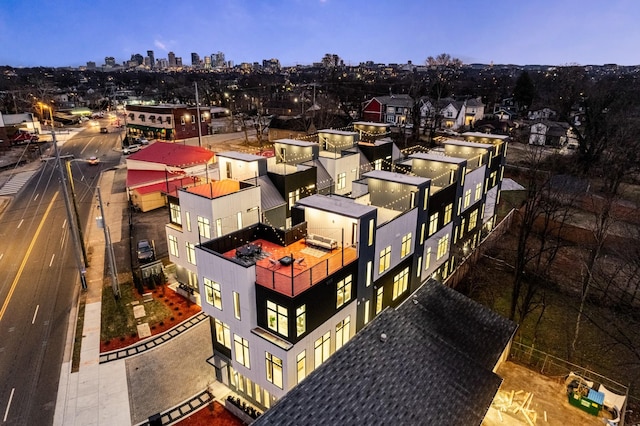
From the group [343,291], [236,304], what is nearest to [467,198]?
[343,291]

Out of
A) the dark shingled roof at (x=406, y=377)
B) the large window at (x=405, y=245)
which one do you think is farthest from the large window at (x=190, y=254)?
the dark shingled roof at (x=406, y=377)

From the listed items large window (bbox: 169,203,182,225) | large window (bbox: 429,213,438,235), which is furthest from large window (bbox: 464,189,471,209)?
large window (bbox: 169,203,182,225)

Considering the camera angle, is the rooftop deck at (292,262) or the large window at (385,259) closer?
the rooftop deck at (292,262)

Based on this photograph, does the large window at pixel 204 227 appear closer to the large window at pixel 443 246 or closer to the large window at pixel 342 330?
the large window at pixel 342 330

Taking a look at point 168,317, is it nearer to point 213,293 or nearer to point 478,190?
point 213,293

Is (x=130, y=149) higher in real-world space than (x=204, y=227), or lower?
lower

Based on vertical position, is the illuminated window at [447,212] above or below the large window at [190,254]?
above

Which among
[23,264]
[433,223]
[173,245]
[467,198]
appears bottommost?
[23,264]
